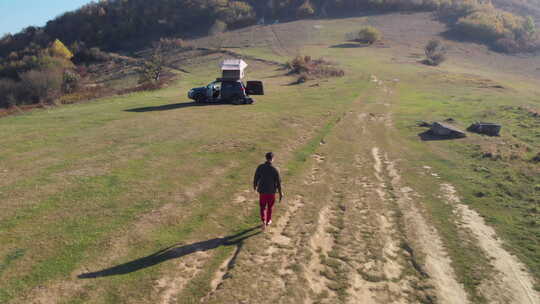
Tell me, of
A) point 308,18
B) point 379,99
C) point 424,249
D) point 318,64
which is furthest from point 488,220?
point 308,18

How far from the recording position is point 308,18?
120688 mm

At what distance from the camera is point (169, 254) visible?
28.1 feet

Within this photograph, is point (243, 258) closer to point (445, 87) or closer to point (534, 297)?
point (534, 297)

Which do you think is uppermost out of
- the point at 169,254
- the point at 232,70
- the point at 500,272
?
the point at 232,70

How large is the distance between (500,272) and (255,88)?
26865 millimetres

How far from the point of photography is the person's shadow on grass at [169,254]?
770 cm

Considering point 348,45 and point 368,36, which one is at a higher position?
point 368,36

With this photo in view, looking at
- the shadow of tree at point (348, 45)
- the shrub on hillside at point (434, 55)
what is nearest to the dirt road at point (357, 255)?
the shrub on hillside at point (434, 55)

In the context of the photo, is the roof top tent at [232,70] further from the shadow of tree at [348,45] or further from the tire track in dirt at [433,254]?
the shadow of tree at [348,45]

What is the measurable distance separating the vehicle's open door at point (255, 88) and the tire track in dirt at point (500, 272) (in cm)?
2377

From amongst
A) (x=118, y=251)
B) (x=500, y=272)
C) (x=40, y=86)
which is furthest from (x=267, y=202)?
(x=40, y=86)

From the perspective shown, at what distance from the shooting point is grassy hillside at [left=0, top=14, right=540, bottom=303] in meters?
7.82

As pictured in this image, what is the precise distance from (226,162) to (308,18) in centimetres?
11649

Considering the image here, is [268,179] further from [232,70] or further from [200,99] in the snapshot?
[232,70]
